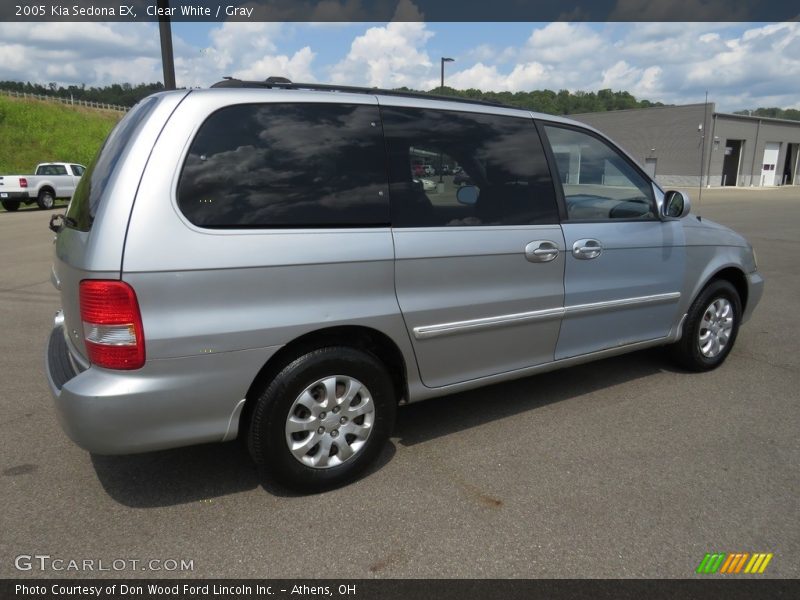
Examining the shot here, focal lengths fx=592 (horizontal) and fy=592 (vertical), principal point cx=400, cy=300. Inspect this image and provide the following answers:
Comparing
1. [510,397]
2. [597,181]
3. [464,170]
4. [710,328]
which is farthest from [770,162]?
[464,170]

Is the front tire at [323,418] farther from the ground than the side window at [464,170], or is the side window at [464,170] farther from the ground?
the side window at [464,170]

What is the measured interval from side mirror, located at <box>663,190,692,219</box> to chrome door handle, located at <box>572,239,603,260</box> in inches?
30.1

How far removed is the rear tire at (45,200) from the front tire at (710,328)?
24711mm

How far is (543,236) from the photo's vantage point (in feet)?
11.5

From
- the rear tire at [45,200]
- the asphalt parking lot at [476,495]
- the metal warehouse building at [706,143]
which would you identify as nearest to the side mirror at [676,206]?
the asphalt parking lot at [476,495]

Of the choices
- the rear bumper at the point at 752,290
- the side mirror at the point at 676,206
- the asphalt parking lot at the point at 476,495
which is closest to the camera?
the asphalt parking lot at the point at 476,495

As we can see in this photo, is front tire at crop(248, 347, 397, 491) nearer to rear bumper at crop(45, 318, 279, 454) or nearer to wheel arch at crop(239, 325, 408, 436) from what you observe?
wheel arch at crop(239, 325, 408, 436)

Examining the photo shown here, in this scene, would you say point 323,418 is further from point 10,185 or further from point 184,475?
point 10,185

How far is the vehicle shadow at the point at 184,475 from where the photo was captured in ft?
9.61

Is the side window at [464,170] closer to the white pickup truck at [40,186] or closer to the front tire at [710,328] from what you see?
the front tire at [710,328]

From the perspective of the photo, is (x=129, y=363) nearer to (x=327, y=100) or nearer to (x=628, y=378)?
(x=327, y=100)

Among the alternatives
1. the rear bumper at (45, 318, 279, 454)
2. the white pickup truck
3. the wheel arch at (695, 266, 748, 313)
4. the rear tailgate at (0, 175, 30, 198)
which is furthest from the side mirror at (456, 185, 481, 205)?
the rear tailgate at (0, 175, 30, 198)

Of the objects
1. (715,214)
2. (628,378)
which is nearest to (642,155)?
(715,214)

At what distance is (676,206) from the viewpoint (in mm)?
4141
